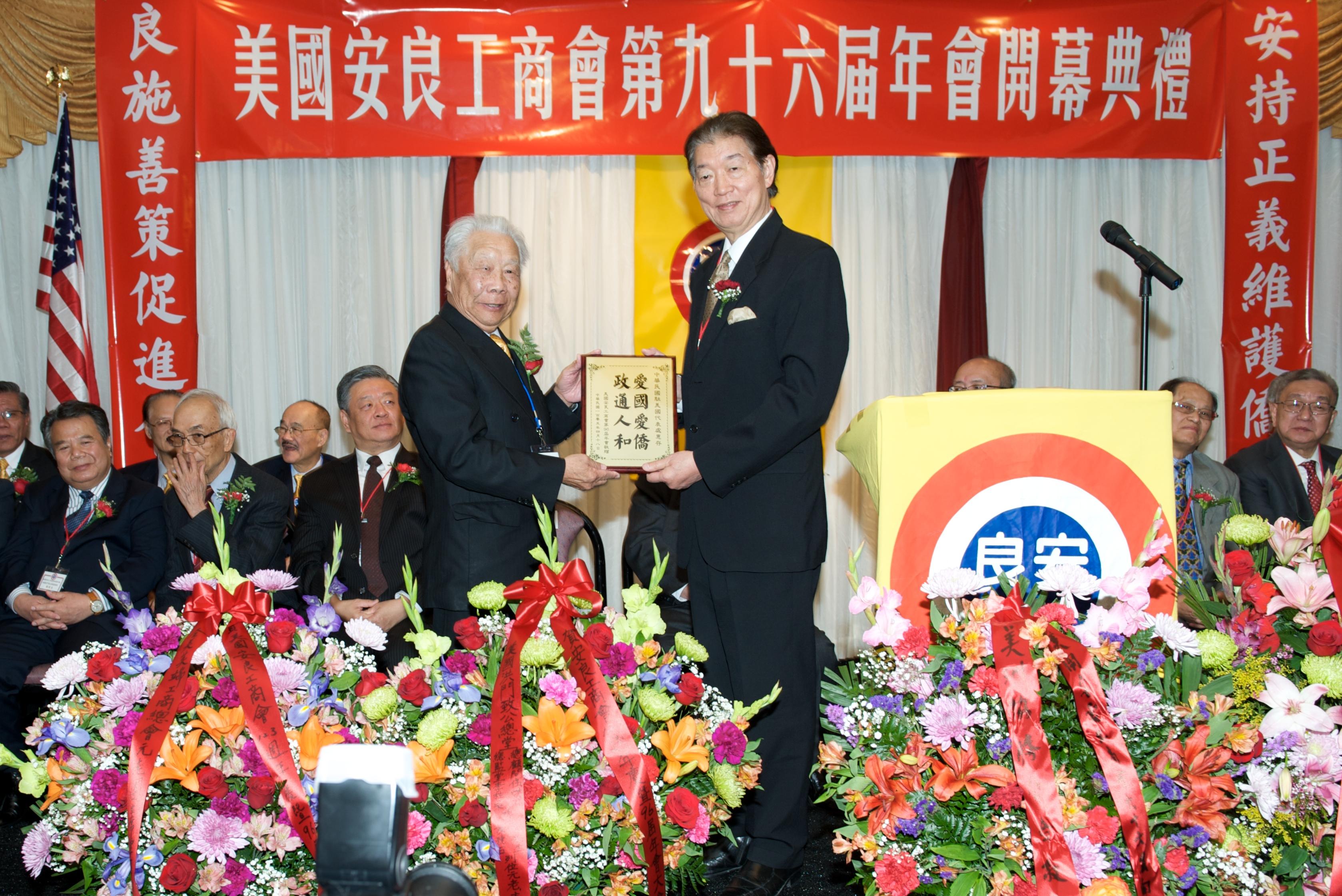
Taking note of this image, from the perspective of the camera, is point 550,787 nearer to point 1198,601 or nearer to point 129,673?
point 129,673

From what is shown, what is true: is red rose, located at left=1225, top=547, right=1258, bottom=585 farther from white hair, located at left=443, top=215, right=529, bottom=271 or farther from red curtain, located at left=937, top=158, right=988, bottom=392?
red curtain, located at left=937, top=158, right=988, bottom=392

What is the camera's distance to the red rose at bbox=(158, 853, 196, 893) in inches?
54.5

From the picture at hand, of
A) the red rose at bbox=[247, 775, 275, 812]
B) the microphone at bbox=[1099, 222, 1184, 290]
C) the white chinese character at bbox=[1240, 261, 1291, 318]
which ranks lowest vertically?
the red rose at bbox=[247, 775, 275, 812]

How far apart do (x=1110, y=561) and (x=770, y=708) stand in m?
0.91

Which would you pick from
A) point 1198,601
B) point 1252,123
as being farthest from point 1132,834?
point 1252,123

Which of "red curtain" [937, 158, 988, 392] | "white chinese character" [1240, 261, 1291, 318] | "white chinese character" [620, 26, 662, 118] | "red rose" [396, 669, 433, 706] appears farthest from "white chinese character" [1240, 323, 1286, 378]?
"red rose" [396, 669, 433, 706]

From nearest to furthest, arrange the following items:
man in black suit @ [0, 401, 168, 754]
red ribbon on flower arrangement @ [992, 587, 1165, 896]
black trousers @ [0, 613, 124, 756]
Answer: red ribbon on flower arrangement @ [992, 587, 1165, 896] < black trousers @ [0, 613, 124, 756] < man in black suit @ [0, 401, 168, 754]

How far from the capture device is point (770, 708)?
223 cm

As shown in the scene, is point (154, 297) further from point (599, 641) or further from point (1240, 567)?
point (1240, 567)

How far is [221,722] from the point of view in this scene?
145 cm

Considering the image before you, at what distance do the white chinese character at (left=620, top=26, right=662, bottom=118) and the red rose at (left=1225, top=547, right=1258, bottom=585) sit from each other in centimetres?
349

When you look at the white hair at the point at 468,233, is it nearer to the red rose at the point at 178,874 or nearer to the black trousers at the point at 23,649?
the red rose at the point at 178,874

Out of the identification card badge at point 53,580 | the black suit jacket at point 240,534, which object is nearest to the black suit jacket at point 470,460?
the black suit jacket at point 240,534

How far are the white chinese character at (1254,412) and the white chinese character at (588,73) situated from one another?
10.7ft
